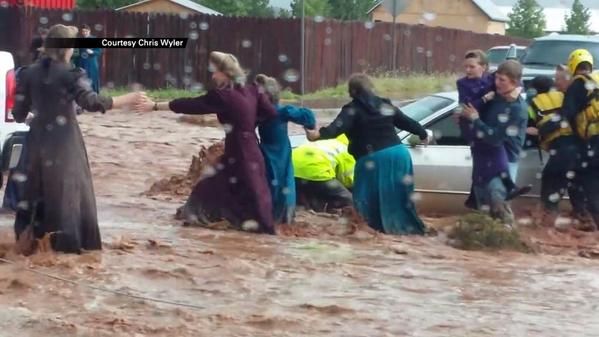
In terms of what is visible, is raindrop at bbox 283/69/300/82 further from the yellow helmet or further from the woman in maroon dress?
the woman in maroon dress

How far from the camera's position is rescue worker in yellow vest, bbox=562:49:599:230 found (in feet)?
39.4

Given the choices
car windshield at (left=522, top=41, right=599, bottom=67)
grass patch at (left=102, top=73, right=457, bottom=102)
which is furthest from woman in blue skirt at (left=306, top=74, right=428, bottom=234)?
grass patch at (left=102, top=73, right=457, bottom=102)

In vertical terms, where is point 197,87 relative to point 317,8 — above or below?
below

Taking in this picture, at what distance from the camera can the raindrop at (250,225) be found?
11.4m

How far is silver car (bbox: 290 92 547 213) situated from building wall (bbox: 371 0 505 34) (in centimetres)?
5895

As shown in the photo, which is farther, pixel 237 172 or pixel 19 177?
pixel 237 172

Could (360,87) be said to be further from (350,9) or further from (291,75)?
(350,9)

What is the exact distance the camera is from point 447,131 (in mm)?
12742

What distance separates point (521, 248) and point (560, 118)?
56.5 inches

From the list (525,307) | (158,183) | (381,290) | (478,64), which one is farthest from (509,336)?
(158,183)

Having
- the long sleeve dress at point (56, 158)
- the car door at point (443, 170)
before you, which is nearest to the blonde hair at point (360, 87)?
the car door at point (443, 170)

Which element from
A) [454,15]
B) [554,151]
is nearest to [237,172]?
[554,151]

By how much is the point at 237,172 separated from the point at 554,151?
9.57 feet

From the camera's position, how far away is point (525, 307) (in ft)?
29.0
